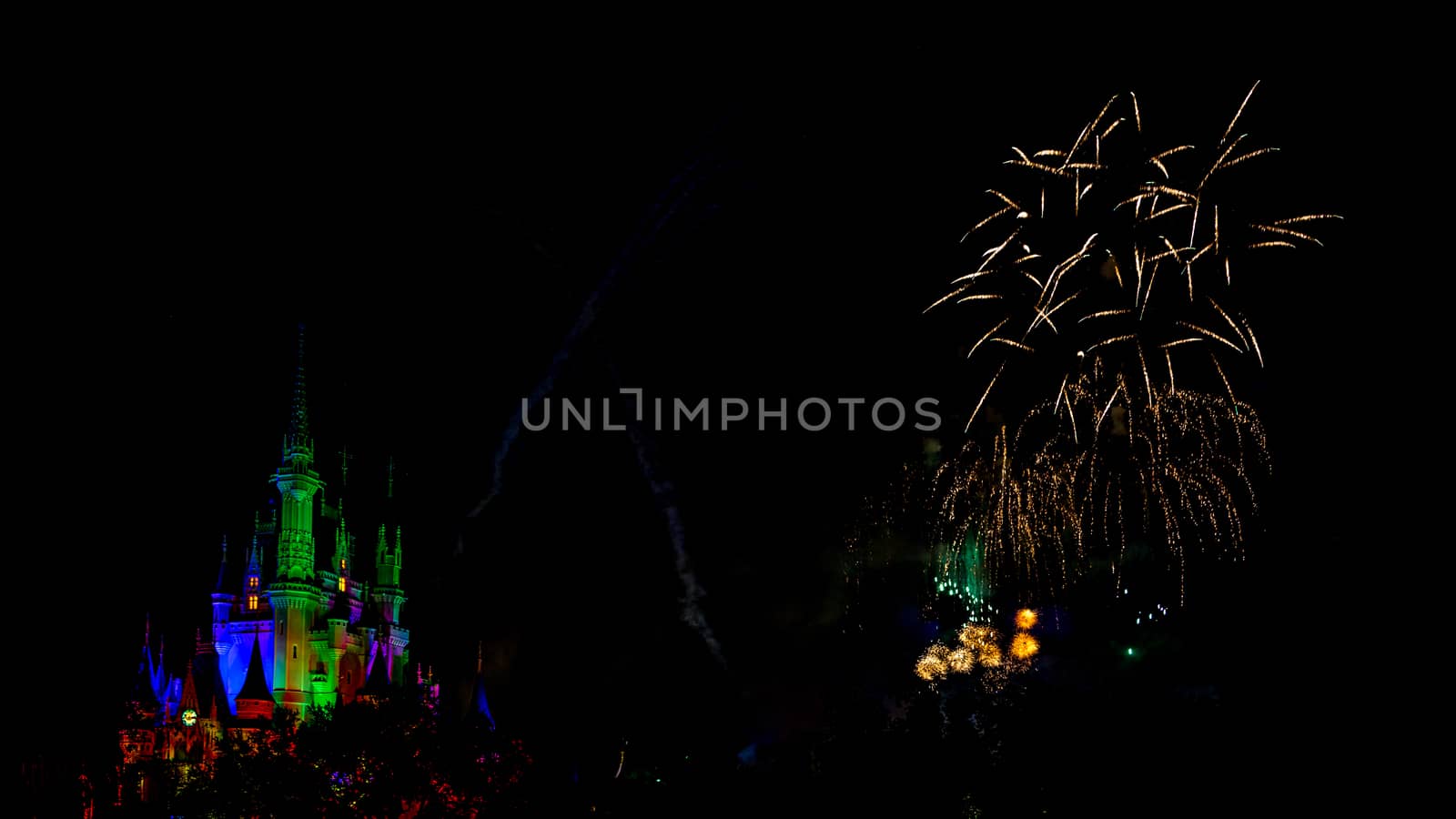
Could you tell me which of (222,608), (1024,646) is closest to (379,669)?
(222,608)

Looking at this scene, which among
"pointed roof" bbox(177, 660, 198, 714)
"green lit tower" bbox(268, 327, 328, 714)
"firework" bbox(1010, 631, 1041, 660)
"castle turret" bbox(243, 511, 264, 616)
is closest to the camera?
"firework" bbox(1010, 631, 1041, 660)

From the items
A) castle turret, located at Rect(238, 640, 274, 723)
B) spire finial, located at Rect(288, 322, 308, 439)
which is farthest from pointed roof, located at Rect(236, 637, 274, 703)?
spire finial, located at Rect(288, 322, 308, 439)

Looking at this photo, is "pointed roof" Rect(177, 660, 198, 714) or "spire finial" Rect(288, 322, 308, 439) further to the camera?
"spire finial" Rect(288, 322, 308, 439)

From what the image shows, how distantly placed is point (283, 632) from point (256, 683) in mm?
3295

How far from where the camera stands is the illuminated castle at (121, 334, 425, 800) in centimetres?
6494

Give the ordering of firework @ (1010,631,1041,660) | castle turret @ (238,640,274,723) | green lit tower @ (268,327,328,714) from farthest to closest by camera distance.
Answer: green lit tower @ (268,327,328,714), castle turret @ (238,640,274,723), firework @ (1010,631,1041,660)

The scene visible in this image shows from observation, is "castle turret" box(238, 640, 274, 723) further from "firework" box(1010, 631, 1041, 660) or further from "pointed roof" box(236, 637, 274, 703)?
"firework" box(1010, 631, 1041, 660)

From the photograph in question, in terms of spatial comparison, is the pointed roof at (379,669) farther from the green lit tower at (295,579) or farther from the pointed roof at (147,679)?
the pointed roof at (147,679)

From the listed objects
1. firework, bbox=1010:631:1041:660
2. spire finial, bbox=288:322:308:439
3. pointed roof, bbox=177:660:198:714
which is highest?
spire finial, bbox=288:322:308:439

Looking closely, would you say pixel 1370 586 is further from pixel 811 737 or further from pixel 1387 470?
pixel 811 737

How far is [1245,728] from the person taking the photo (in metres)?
14.6

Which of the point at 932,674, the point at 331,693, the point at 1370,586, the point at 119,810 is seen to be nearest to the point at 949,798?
the point at 1370,586

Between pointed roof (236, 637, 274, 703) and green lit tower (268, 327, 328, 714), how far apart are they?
88 centimetres

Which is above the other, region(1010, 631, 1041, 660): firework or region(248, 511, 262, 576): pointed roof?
region(248, 511, 262, 576): pointed roof
